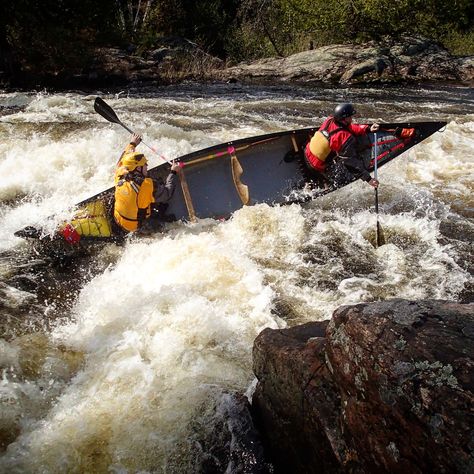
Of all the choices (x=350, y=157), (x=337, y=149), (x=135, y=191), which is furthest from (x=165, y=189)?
(x=350, y=157)

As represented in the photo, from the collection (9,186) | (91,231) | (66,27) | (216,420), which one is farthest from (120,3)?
(216,420)

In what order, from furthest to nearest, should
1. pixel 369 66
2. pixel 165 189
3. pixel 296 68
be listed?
pixel 296 68 < pixel 369 66 < pixel 165 189

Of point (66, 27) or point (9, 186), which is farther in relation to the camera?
point (66, 27)

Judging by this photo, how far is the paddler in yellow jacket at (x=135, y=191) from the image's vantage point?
549 centimetres

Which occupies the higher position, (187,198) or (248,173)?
(187,198)

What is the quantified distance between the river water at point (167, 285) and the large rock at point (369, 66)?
7898mm

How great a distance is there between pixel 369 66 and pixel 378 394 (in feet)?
54.8

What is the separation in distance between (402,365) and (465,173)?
673 centimetres

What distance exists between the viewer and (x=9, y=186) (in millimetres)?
7449

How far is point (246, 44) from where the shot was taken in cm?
2069

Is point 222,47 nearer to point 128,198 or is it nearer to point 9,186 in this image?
point 9,186

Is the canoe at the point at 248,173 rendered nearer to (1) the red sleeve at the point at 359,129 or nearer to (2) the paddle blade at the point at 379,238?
(1) the red sleeve at the point at 359,129

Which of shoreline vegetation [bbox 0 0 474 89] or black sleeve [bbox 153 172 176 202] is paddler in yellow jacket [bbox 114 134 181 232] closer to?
black sleeve [bbox 153 172 176 202]

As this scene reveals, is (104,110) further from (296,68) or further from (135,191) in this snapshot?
(296,68)
